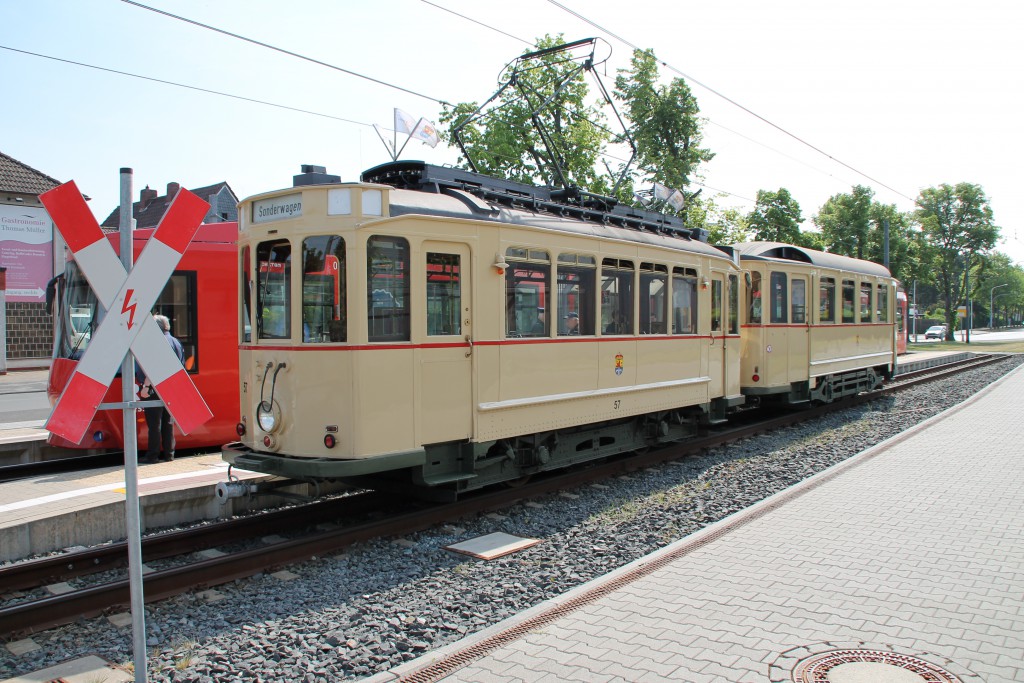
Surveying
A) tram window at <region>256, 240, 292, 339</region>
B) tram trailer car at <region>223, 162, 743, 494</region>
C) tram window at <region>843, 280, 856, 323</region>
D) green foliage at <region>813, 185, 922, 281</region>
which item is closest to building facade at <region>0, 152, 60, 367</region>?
tram window at <region>256, 240, 292, 339</region>

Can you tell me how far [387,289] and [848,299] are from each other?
41.2 feet

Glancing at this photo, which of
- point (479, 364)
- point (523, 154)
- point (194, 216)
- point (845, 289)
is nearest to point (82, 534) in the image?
point (479, 364)

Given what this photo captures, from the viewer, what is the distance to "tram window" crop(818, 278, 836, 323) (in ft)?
47.6

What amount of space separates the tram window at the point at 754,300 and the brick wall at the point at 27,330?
79.9 feet

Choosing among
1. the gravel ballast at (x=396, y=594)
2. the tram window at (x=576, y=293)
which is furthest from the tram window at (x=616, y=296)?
the gravel ballast at (x=396, y=594)

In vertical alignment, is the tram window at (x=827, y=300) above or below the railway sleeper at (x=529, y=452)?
above

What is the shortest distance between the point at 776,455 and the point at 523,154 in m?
17.6

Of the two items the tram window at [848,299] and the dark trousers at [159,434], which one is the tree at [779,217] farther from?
the dark trousers at [159,434]

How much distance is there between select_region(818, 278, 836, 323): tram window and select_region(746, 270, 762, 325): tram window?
7.09ft

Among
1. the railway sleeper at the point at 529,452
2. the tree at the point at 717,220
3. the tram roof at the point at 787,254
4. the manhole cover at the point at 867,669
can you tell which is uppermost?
the tree at the point at 717,220

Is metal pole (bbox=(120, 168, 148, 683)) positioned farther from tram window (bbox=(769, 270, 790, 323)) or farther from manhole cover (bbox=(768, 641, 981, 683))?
tram window (bbox=(769, 270, 790, 323))

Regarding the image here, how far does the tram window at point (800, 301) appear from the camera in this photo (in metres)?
13.7

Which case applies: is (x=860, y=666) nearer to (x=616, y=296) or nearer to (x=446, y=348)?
(x=446, y=348)

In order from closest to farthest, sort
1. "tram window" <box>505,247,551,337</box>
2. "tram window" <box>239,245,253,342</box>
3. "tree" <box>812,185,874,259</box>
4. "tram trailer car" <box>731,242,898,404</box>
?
"tram window" <box>239,245,253,342</box> → "tram window" <box>505,247,551,337</box> → "tram trailer car" <box>731,242,898,404</box> → "tree" <box>812,185,874,259</box>
